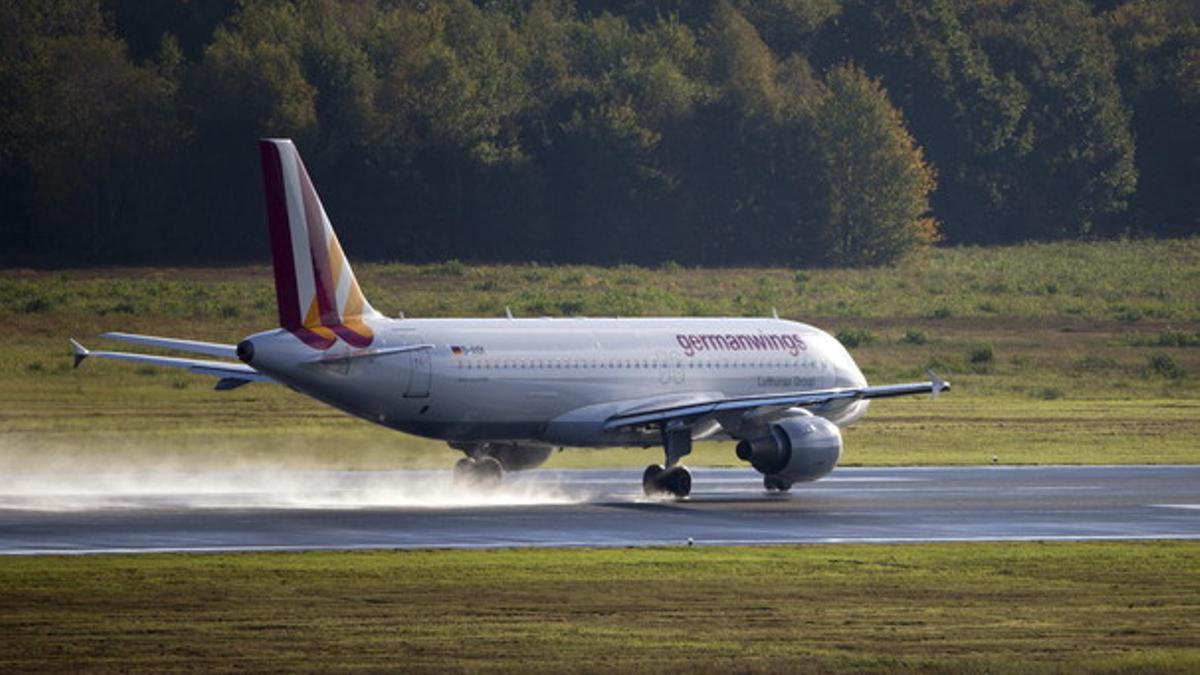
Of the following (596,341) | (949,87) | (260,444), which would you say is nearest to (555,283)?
(949,87)

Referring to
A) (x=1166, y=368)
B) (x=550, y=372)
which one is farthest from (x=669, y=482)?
(x=1166, y=368)

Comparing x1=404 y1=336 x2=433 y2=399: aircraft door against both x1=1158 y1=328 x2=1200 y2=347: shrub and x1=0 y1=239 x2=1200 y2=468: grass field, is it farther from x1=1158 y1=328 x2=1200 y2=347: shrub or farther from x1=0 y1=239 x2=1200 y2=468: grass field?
x1=1158 y1=328 x2=1200 y2=347: shrub

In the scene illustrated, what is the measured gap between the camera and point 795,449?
52.0 metres

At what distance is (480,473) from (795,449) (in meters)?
7.55

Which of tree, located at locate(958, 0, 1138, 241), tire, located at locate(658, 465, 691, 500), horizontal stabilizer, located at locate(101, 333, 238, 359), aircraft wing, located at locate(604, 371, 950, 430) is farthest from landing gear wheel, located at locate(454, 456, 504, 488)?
tree, located at locate(958, 0, 1138, 241)

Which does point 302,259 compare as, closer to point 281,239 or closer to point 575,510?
point 281,239

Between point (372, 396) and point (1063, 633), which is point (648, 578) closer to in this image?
point (1063, 633)

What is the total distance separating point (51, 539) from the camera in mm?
41562

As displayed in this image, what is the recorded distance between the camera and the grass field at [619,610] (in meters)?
29.3

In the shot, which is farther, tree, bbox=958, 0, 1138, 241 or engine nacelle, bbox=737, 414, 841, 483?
tree, bbox=958, 0, 1138, 241

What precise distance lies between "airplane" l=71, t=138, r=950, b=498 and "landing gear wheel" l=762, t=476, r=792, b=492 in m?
0.06

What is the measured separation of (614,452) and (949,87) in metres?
96.1

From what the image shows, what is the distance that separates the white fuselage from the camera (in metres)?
50.0

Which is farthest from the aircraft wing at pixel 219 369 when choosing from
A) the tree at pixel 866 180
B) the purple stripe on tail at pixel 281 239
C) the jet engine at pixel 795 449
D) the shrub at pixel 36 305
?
the tree at pixel 866 180
